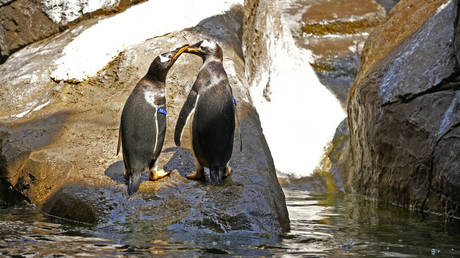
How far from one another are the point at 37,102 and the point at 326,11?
6875mm

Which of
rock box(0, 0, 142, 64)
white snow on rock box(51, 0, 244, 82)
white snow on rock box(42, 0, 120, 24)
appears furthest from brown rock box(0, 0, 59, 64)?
white snow on rock box(51, 0, 244, 82)

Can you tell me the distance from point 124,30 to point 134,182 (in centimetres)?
303

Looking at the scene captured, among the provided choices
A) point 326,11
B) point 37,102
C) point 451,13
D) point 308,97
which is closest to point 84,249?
point 37,102

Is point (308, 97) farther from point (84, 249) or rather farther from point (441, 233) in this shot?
point (84, 249)

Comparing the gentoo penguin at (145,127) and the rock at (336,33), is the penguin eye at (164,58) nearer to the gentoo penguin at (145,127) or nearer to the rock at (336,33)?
the gentoo penguin at (145,127)

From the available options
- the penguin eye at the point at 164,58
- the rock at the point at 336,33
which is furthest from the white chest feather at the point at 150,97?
the rock at the point at 336,33

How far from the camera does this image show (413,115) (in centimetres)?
568

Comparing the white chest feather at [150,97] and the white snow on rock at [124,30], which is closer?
Answer: the white chest feather at [150,97]

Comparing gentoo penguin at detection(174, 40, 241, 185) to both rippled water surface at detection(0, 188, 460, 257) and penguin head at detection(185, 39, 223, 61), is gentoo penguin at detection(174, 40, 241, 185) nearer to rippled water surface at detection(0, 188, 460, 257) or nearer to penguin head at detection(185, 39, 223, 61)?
penguin head at detection(185, 39, 223, 61)

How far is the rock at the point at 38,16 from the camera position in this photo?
7.76 meters

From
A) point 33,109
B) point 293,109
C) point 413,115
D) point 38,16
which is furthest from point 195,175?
point 293,109

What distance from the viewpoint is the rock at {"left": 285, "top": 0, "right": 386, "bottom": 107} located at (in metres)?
10.5

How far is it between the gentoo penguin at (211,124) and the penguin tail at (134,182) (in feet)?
1.24

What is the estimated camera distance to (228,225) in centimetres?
405
